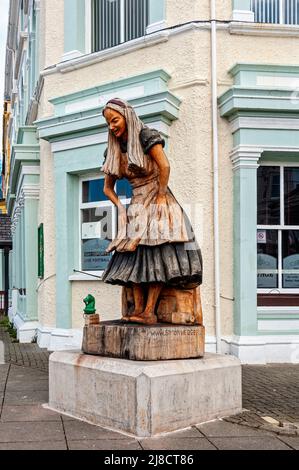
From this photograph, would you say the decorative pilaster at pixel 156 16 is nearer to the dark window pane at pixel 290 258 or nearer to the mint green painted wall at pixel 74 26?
the mint green painted wall at pixel 74 26

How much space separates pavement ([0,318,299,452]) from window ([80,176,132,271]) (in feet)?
12.3

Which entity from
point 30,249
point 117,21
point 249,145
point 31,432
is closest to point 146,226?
point 31,432

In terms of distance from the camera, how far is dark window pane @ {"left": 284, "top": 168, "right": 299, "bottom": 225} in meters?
9.95

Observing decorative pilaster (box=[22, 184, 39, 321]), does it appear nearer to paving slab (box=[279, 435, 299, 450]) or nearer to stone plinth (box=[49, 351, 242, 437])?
stone plinth (box=[49, 351, 242, 437])

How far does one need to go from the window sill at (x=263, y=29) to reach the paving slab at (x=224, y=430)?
6.70 m

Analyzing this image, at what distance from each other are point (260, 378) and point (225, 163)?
140 inches

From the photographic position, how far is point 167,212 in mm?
5848

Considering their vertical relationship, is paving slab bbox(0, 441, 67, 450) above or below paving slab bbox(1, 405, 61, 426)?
above

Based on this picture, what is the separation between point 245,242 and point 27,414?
4703 mm

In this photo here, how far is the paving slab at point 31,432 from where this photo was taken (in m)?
5.09

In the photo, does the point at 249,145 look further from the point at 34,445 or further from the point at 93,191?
the point at 34,445

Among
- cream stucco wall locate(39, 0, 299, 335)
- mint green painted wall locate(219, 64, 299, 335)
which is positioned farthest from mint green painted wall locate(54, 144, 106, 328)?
mint green painted wall locate(219, 64, 299, 335)

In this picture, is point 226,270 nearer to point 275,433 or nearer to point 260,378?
point 260,378

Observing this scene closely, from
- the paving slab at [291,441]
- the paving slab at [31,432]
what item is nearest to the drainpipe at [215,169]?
the paving slab at [291,441]
